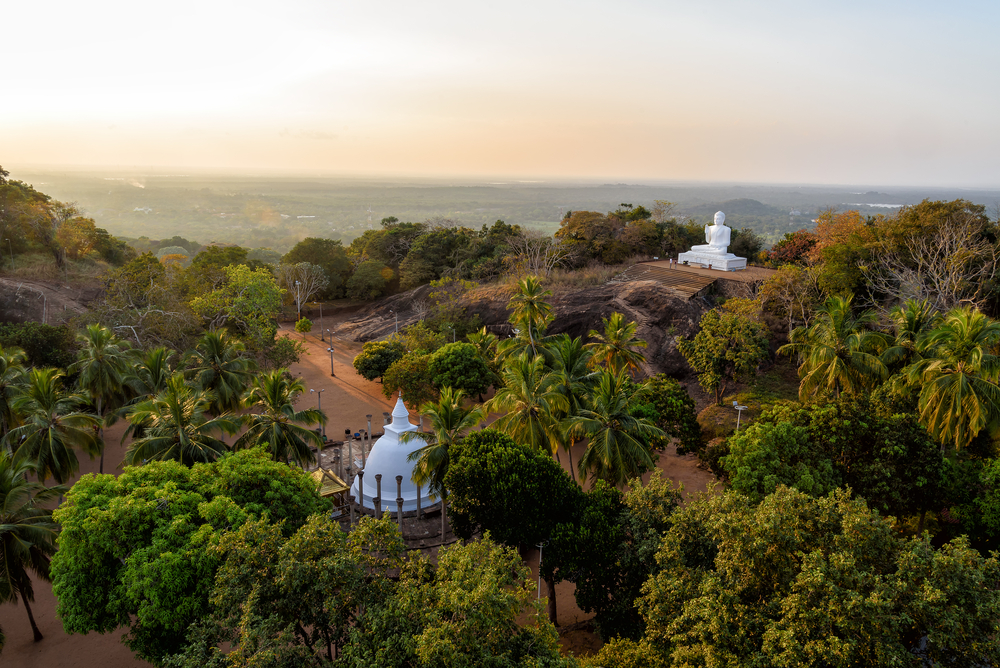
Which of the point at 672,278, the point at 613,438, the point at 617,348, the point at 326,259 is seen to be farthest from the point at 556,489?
the point at 326,259

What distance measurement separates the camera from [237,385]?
26859mm

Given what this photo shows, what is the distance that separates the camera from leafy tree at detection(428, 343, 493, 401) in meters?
32.8

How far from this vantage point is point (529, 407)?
21.4 meters

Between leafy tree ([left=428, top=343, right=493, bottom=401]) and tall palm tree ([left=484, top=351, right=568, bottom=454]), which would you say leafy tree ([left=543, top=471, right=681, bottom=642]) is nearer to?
tall palm tree ([left=484, top=351, right=568, bottom=454])

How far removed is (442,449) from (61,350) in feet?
90.5

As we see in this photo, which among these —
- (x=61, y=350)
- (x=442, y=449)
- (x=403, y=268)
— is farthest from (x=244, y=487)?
(x=403, y=268)

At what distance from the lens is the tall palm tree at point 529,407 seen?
70.0 ft

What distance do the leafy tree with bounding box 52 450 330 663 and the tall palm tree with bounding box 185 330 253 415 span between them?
429 inches

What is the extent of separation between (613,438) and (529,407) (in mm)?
3247

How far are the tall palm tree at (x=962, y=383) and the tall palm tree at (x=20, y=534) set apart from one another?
27990 millimetres

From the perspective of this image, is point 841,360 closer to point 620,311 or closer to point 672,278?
point 620,311

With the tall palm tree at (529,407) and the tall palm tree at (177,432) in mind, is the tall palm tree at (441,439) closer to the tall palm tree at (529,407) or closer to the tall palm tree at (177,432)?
the tall palm tree at (529,407)

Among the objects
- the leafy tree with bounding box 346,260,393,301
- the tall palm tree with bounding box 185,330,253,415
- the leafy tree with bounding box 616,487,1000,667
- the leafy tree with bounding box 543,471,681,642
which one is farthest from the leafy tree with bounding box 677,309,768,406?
the leafy tree with bounding box 346,260,393,301

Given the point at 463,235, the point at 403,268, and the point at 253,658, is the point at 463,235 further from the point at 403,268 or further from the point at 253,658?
the point at 253,658
